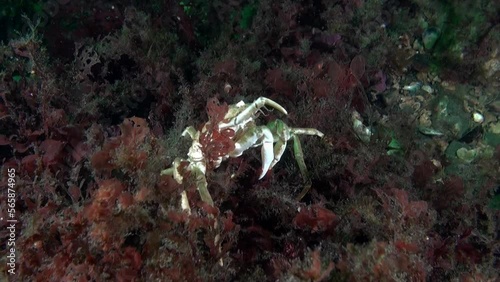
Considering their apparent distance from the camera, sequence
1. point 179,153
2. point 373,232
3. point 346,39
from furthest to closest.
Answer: point 346,39 → point 179,153 → point 373,232

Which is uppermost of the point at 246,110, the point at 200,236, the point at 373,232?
the point at 246,110

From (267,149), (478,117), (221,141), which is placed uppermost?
(221,141)

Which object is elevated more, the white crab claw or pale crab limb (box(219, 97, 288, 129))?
pale crab limb (box(219, 97, 288, 129))

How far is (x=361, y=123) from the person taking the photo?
390cm

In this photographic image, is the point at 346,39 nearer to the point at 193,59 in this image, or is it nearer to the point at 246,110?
the point at 193,59

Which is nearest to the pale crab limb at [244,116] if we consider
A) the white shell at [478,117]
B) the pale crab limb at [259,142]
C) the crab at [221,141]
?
the crab at [221,141]

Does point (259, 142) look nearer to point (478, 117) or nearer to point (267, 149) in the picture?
point (267, 149)

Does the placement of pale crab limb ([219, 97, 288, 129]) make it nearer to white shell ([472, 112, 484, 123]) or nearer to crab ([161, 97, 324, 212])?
crab ([161, 97, 324, 212])

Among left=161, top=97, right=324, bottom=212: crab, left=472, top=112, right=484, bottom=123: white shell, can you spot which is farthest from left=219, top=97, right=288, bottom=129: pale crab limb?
left=472, top=112, right=484, bottom=123: white shell

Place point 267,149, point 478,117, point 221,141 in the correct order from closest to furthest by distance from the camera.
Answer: point 221,141, point 267,149, point 478,117

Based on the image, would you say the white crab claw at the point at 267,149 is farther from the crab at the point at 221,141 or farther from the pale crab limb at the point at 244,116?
the pale crab limb at the point at 244,116

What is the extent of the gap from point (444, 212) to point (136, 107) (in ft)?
10.6

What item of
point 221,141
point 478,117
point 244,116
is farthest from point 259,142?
point 478,117

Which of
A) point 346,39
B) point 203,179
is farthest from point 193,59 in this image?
point 203,179
